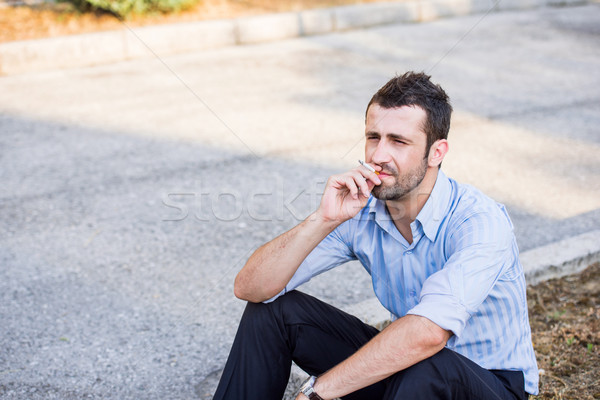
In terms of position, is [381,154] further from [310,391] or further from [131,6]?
[131,6]

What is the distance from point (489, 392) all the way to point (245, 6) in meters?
10.0

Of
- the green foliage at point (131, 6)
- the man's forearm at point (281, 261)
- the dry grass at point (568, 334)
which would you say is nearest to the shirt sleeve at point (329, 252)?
the man's forearm at point (281, 261)

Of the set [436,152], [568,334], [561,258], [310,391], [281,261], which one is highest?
[436,152]

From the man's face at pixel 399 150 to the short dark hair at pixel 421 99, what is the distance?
0.9 inches

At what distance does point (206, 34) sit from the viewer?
9.63m

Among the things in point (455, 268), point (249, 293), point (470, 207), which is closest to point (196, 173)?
point (249, 293)

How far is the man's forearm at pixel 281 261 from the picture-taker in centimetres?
265

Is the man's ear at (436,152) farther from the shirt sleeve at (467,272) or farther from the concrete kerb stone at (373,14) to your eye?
the concrete kerb stone at (373,14)

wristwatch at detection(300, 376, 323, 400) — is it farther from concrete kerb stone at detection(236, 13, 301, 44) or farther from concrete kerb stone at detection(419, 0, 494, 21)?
concrete kerb stone at detection(419, 0, 494, 21)

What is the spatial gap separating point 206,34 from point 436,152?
7501 mm

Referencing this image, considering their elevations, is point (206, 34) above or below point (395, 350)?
above

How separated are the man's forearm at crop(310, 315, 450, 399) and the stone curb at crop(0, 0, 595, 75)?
7.53 m

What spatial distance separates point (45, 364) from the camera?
3287 mm

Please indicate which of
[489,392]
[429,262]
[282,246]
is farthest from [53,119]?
[489,392]
